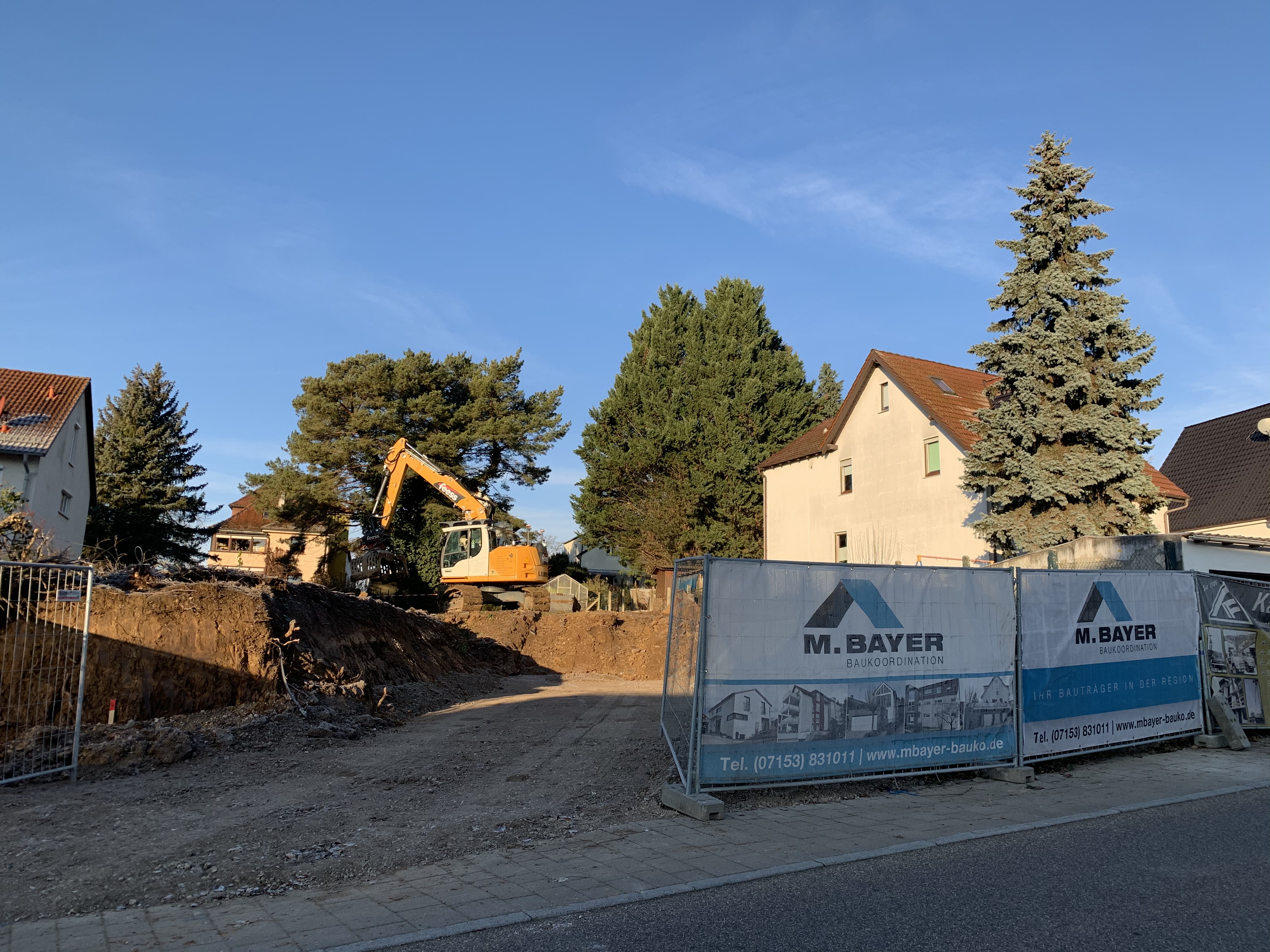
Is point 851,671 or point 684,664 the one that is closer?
point 851,671

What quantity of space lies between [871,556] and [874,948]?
25.2 meters

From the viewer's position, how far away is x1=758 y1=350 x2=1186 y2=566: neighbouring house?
25312mm

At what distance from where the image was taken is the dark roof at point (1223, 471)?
91.8ft

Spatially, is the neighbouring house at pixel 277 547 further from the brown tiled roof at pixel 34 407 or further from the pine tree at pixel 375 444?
the brown tiled roof at pixel 34 407

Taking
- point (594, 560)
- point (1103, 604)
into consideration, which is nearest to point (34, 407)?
point (1103, 604)

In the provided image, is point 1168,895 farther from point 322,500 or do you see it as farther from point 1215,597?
point 322,500

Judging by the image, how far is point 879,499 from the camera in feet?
94.4

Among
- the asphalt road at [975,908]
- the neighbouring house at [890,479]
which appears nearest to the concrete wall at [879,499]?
the neighbouring house at [890,479]

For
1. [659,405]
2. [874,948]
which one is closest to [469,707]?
[874,948]

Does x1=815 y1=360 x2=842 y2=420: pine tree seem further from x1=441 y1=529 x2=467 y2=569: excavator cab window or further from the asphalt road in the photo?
the asphalt road

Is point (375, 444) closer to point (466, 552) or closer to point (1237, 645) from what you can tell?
point (466, 552)

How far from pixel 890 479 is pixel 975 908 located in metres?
24.6

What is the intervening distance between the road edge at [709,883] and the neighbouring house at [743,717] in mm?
1326

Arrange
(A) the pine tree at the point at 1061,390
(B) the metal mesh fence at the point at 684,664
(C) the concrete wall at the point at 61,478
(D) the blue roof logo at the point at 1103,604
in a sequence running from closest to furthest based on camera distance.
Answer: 1. (B) the metal mesh fence at the point at 684,664
2. (D) the blue roof logo at the point at 1103,604
3. (A) the pine tree at the point at 1061,390
4. (C) the concrete wall at the point at 61,478
